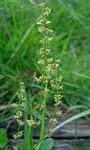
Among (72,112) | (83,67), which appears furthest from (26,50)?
(72,112)

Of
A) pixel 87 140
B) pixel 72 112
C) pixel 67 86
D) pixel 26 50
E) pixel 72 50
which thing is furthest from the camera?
pixel 72 50

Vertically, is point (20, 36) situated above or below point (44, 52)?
above

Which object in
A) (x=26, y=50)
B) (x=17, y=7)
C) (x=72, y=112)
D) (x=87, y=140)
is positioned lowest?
(x=87, y=140)

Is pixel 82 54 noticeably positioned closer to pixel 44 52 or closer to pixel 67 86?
pixel 67 86

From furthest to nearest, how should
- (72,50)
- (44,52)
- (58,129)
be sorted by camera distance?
(72,50), (58,129), (44,52)
